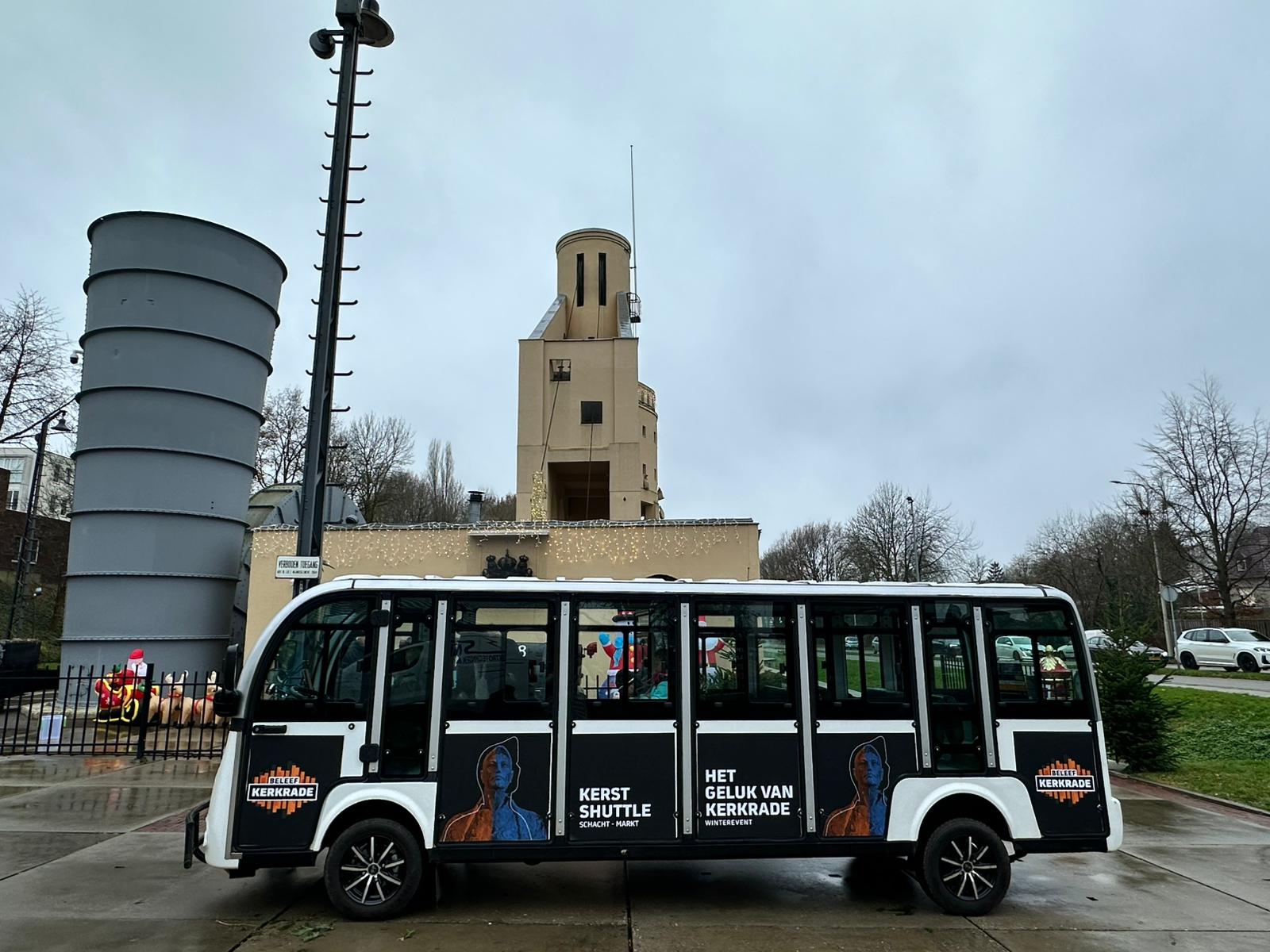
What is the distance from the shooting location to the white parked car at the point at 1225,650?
29.8 m

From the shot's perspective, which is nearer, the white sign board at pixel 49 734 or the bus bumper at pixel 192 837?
the bus bumper at pixel 192 837

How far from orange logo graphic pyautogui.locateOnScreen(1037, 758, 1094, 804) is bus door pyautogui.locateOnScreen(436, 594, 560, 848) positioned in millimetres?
4154

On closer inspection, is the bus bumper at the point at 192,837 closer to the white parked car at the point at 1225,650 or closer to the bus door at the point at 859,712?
A: the bus door at the point at 859,712

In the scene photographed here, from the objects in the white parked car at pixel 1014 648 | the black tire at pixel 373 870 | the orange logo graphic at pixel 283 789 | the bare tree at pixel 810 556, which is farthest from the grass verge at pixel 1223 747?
the bare tree at pixel 810 556

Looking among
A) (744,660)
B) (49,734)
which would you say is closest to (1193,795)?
(744,660)

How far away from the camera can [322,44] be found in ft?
34.7

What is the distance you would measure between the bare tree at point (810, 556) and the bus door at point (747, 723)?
182ft

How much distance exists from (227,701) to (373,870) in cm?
173

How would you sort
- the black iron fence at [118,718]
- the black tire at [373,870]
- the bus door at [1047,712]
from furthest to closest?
the black iron fence at [118,718]
the bus door at [1047,712]
the black tire at [373,870]

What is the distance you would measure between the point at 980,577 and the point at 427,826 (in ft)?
155

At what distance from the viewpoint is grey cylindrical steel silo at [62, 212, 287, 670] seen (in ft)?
56.3

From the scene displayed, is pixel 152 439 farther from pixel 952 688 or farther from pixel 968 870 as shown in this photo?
pixel 968 870

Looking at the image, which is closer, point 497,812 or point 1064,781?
point 497,812

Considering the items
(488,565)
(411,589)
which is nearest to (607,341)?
(488,565)
